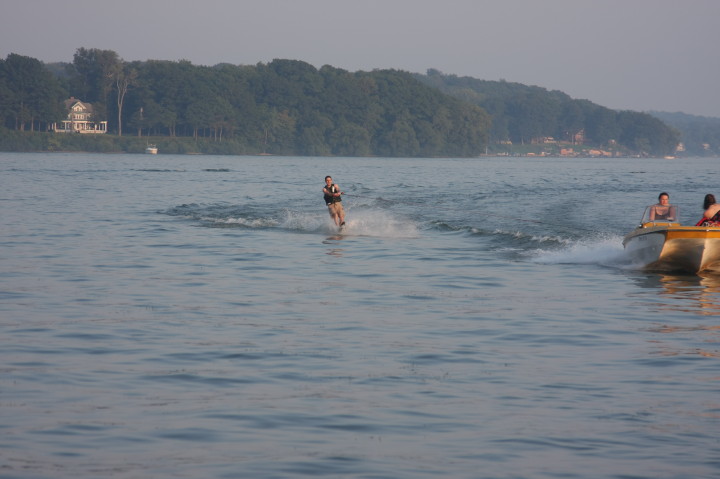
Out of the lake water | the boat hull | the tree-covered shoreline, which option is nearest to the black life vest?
the lake water

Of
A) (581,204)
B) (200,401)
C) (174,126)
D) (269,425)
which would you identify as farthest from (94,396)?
(174,126)

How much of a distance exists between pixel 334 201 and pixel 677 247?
39.4 feet

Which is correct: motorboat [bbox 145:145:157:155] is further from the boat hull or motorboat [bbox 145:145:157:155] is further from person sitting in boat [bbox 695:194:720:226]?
person sitting in boat [bbox 695:194:720:226]

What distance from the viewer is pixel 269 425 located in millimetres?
8930

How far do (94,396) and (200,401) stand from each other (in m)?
1.05

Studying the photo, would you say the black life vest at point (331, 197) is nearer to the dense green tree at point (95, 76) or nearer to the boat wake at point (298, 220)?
the boat wake at point (298, 220)

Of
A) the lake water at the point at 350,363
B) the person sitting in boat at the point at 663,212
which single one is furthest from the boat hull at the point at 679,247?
the person sitting in boat at the point at 663,212

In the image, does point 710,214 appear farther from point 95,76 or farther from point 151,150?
point 95,76

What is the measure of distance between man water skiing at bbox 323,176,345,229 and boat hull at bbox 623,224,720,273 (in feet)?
34.6

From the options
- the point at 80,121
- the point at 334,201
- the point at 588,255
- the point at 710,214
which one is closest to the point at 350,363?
the point at 710,214

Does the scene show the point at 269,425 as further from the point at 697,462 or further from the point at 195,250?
the point at 195,250

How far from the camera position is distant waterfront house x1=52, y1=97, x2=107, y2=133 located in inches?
6826

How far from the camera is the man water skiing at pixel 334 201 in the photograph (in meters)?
29.8

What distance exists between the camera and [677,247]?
20594 millimetres
